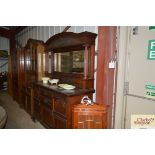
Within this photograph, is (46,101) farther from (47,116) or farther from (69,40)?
(69,40)

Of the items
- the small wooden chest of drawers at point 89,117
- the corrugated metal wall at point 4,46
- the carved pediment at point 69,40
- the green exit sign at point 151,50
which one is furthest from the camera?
the corrugated metal wall at point 4,46

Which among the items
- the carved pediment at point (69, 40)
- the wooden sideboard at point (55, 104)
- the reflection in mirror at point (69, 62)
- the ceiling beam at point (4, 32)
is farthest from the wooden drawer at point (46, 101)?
the ceiling beam at point (4, 32)

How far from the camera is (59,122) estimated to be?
2.34 meters

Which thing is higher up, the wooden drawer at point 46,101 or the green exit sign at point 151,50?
the green exit sign at point 151,50

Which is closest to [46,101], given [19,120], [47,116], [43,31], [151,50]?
[47,116]

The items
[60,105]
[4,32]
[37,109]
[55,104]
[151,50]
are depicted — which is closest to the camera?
[151,50]

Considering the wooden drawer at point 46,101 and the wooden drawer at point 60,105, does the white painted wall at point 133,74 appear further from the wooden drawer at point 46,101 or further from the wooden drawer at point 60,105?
the wooden drawer at point 46,101

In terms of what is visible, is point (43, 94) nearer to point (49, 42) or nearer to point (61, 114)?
point (61, 114)

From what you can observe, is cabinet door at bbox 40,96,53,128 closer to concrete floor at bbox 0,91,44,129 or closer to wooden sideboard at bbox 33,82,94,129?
wooden sideboard at bbox 33,82,94,129

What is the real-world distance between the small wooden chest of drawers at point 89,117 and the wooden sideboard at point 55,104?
0.43 ft

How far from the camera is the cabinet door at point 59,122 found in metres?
2.22

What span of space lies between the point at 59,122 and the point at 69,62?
3.85 feet
